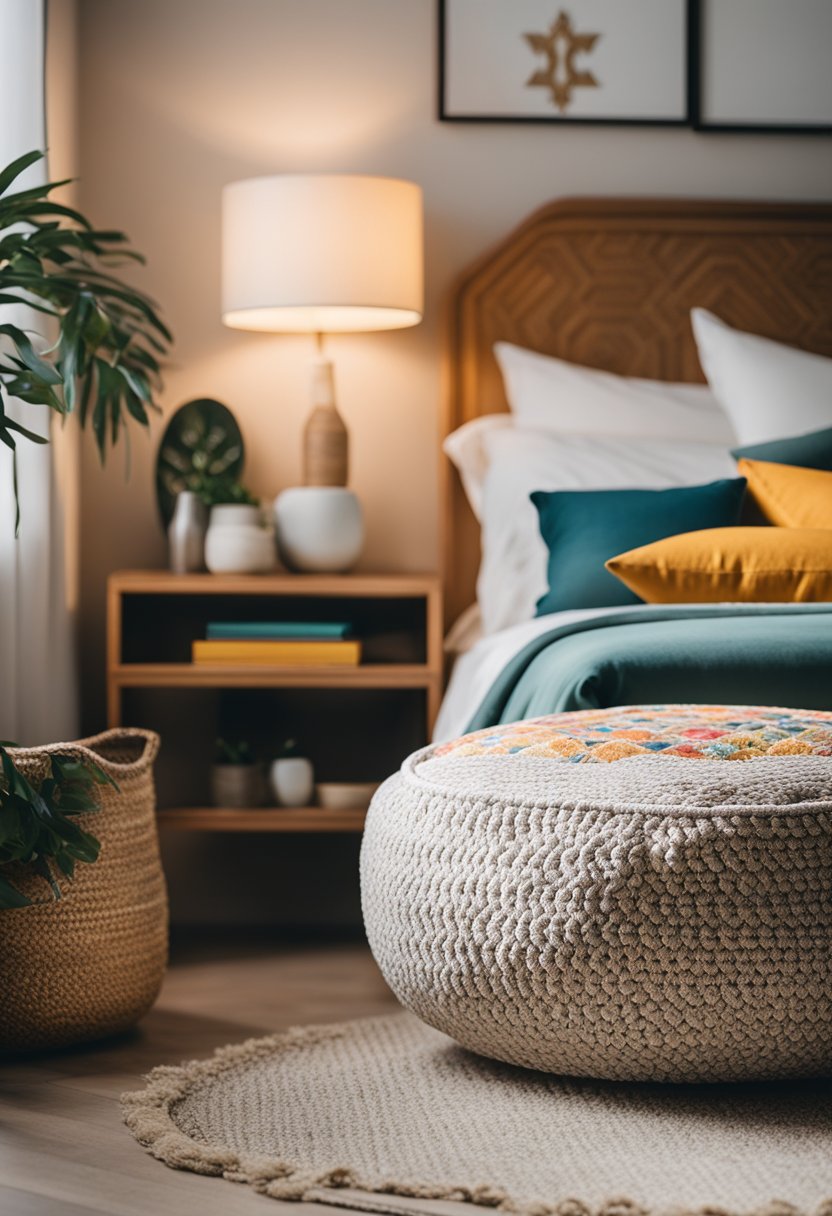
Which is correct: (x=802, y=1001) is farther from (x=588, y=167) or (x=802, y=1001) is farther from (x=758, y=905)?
(x=588, y=167)

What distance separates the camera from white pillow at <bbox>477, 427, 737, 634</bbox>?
3043 millimetres

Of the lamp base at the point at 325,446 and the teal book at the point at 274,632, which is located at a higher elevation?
the lamp base at the point at 325,446

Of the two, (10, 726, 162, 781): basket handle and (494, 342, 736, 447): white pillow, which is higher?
(494, 342, 736, 447): white pillow

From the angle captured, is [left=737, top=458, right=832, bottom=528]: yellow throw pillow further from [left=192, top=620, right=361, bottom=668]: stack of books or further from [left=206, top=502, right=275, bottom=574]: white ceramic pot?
[left=206, top=502, right=275, bottom=574]: white ceramic pot

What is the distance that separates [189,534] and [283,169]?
90cm

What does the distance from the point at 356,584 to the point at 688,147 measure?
1358 mm

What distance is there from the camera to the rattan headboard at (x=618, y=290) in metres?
3.36

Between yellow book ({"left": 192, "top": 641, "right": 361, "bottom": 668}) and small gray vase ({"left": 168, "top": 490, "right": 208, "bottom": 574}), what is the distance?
0.25 m

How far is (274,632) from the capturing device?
2.96 m

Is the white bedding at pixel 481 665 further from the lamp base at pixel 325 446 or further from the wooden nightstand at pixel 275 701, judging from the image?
the lamp base at pixel 325 446

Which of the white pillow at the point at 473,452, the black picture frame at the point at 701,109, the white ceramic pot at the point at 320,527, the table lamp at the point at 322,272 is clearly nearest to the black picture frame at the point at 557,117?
the black picture frame at the point at 701,109

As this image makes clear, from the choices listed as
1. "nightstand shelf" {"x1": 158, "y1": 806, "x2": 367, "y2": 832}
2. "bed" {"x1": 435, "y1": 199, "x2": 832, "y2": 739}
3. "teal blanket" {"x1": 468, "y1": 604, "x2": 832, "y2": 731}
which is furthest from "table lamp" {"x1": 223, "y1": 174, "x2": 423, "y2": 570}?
"teal blanket" {"x1": 468, "y1": 604, "x2": 832, "y2": 731}

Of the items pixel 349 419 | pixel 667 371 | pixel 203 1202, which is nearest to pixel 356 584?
pixel 349 419

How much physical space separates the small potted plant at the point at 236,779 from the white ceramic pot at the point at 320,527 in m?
0.42
